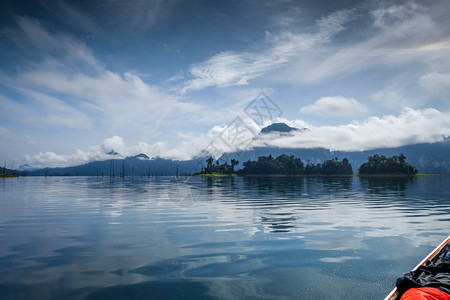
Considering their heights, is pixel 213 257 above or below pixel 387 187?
above

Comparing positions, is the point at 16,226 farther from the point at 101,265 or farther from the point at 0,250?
the point at 101,265

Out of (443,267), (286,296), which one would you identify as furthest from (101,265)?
(443,267)

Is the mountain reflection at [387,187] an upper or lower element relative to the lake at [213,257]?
lower

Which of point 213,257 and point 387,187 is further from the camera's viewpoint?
point 387,187

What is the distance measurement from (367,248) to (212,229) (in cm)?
1052

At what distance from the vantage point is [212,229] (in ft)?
70.6

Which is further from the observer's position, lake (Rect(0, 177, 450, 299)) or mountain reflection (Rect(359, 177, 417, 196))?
mountain reflection (Rect(359, 177, 417, 196))

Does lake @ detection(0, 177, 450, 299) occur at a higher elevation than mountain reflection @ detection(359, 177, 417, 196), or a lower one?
higher

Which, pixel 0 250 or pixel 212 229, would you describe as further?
pixel 212 229

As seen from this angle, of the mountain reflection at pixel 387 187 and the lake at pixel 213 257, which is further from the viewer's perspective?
the mountain reflection at pixel 387 187

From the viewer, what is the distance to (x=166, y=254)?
1491 centimetres

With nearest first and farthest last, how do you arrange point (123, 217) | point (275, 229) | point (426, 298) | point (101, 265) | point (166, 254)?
point (426, 298)
point (101, 265)
point (166, 254)
point (275, 229)
point (123, 217)

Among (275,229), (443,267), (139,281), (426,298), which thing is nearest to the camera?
(426,298)

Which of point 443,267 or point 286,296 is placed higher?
point 443,267
